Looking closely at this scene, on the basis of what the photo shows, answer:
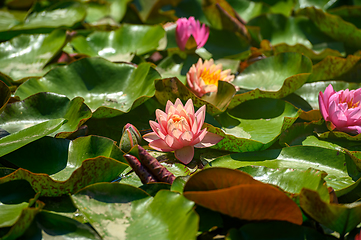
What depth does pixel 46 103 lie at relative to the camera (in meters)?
1.53

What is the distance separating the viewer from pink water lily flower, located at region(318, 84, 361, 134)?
1416 millimetres

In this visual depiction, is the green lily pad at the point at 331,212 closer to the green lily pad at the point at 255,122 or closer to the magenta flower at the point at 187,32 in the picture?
the green lily pad at the point at 255,122

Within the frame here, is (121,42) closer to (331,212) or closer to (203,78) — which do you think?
(203,78)

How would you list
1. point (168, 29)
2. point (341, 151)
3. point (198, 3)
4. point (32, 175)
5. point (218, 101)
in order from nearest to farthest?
point (32, 175) → point (341, 151) → point (218, 101) → point (168, 29) → point (198, 3)

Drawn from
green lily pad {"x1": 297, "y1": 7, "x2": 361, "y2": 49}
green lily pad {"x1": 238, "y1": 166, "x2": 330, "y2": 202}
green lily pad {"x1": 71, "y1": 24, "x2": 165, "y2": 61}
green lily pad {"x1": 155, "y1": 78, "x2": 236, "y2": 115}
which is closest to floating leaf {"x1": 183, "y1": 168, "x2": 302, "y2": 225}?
green lily pad {"x1": 238, "y1": 166, "x2": 330, "y2": 202}

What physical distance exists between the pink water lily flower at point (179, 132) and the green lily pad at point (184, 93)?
0.61 feet

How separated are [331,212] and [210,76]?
41.5 inches

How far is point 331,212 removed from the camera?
926 mm

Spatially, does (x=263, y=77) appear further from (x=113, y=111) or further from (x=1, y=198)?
(x=1, y=198)

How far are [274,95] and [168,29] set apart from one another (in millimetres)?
1165

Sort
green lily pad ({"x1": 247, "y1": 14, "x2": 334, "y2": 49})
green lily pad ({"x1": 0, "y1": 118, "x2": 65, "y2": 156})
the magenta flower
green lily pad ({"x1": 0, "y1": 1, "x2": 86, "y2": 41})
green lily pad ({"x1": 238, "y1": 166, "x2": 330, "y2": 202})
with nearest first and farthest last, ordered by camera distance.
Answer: green lily pad ({"x1": 238, "y1": 166, "x2": 330, "y2": 202})
green lily pad ({"x1": 0, "y1": 118, "x2": 65, "y2": 156})
the magenta flower
green lily pad ({"x1": 0, "y1": 1, "x2": 86, "y2": 41})
green lily pad ({"x1": 247, "y1": 14, "x2": 334, "y2": 49})

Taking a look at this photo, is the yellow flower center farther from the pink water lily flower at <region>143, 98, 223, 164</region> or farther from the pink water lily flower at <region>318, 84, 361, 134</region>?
the pink water lily flower at <region>318, 84, 361, 134</region>

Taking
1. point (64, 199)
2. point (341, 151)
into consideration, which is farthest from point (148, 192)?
point (341, 151)

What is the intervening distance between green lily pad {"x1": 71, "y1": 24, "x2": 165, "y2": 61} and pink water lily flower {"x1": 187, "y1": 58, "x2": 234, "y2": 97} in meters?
0.54
